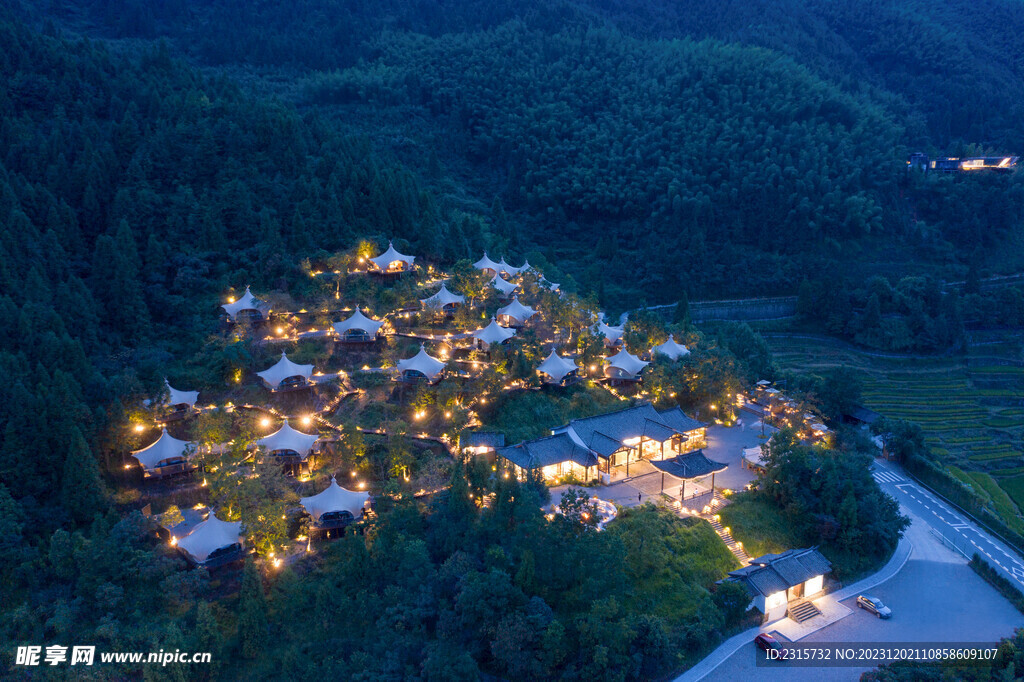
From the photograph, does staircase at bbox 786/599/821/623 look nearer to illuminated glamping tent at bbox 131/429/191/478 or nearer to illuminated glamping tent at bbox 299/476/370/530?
illuminated glamping tent at bbox 299/476/370/530

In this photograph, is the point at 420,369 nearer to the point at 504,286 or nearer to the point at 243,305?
the point at 504,286

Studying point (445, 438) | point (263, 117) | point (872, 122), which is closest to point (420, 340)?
point (445, 438)

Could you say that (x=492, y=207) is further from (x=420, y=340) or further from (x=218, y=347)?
(x=218, y=347)

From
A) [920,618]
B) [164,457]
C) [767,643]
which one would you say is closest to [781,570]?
[767,643]

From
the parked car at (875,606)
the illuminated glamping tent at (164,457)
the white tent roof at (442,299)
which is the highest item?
the white tent roof at (442,299)

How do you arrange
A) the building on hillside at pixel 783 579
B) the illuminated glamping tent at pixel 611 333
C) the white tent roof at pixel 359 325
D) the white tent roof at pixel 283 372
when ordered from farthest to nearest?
the illuminated glamping tent at pixel 611 333
the white tent roof at pixel 359 325
the white tent roof at pixel 283 372
the building on hillside at pixel 783 579

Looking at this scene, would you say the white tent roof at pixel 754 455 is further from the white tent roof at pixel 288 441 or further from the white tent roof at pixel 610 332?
the white tent roof at pixel 288 441

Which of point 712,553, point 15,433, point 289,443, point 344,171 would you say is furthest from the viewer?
point 344,171

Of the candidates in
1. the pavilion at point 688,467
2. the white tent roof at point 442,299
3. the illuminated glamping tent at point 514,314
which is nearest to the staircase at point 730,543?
the pavilion at point 688,467
